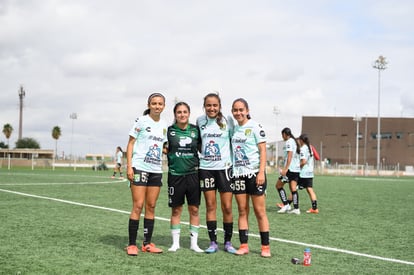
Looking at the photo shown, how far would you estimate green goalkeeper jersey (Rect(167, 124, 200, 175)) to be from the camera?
22.0 feet

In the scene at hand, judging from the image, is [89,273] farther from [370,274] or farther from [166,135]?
[370,274]

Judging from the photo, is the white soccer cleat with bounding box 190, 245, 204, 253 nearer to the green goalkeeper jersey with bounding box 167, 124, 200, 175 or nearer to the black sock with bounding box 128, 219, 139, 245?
the black sock with bounding box 128, 219, 139, 245

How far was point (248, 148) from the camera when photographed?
21.9ft

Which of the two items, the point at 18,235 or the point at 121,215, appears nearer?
the point at 18,235

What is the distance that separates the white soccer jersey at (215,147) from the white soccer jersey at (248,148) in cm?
16

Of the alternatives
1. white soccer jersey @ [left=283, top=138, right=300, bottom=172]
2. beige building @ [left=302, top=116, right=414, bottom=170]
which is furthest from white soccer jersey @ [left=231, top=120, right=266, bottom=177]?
beige building @ [left=302, top=116, right=414, bottom=170]

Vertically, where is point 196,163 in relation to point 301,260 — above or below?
above

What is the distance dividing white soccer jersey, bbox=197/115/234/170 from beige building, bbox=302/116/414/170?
99626mm

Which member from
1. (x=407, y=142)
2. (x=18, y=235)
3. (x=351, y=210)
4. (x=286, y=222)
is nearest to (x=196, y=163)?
(x=18, y=235)

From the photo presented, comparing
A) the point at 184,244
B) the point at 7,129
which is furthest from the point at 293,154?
the point at 7,129

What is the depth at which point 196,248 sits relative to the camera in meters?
6.69

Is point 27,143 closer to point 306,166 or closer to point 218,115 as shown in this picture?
point 306,166

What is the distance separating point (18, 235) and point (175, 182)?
2.85 meters

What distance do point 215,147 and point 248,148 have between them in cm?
47
